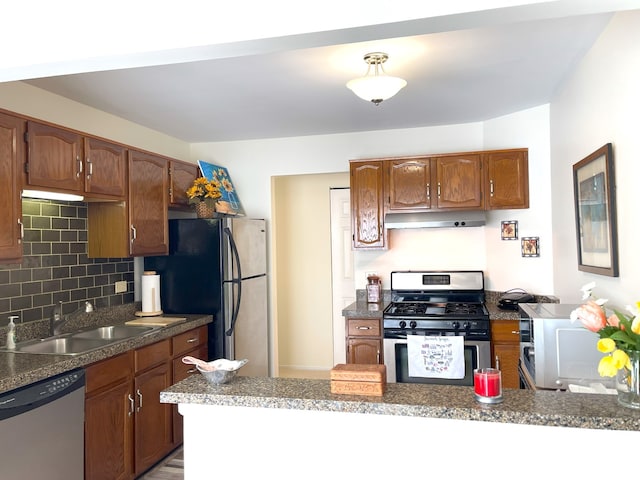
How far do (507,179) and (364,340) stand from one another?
5.70 ft

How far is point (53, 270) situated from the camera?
3.23 metres

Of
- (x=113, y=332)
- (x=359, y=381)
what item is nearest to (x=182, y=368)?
(x=113, y=332)

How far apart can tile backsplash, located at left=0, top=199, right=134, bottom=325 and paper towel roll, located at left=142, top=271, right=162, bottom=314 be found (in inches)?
9.1

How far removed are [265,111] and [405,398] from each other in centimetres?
276

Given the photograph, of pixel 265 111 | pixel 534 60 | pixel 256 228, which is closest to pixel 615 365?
pixel 534 60

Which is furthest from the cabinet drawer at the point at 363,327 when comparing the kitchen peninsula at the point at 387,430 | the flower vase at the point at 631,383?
the flower vase at the point at 631,383

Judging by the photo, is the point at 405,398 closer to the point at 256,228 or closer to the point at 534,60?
the point at 534,60

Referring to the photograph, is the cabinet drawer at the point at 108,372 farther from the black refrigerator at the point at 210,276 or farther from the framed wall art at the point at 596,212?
the framed wall art at the point at 596,212

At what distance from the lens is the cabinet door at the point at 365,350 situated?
3957 mm

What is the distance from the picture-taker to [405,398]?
1627mm

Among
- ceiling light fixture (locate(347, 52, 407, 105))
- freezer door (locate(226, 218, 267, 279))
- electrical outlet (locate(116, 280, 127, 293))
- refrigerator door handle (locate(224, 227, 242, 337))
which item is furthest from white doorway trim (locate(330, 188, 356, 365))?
ceiling light fixture (locate(347, 52, 407, 105))

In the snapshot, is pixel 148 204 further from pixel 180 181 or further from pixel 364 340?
pixel 364 340

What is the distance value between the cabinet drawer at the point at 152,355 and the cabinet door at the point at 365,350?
1412 mm

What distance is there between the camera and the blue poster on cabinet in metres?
4.45
